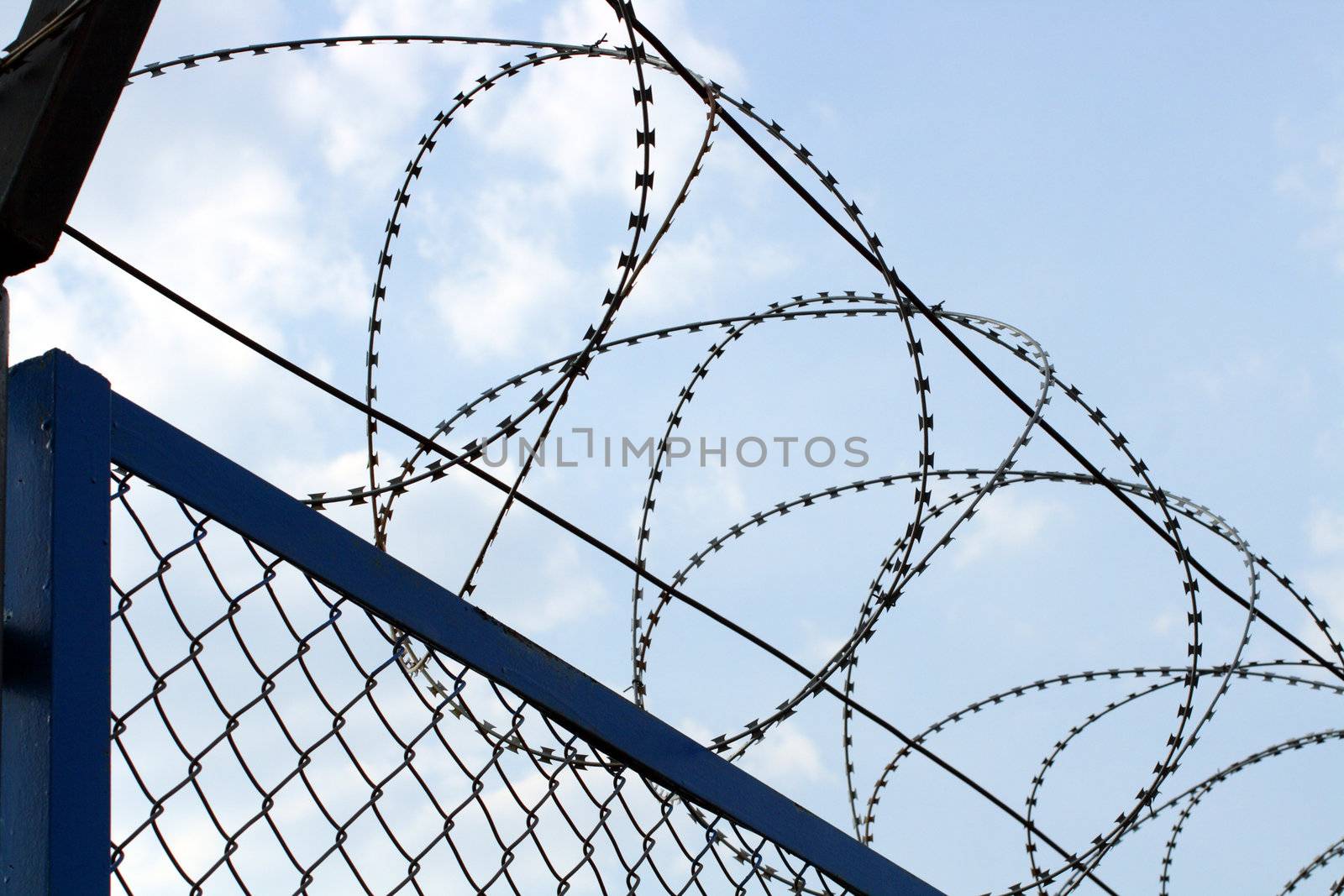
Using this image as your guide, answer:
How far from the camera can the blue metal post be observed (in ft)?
5.59

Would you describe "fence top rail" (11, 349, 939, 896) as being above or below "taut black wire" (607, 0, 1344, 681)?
below

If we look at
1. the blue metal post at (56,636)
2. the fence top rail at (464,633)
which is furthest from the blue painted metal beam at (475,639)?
the blue metal post at (56,636)

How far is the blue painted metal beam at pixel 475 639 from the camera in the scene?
212cm

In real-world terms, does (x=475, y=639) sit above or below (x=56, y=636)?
above

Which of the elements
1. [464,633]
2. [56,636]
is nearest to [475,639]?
[464,633]

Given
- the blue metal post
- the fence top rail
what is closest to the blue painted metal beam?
the fence top rail

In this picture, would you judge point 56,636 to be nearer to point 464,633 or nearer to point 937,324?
point 464,633

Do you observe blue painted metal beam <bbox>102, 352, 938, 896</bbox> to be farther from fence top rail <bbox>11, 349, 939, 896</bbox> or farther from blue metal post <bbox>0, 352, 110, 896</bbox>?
blue metal post <bbox>0, 352, 110, 896</bbox>

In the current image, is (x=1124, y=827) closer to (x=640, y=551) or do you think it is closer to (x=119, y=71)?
(x=640, y=551)

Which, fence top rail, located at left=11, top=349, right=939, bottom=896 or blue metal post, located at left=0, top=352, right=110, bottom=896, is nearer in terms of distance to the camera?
blue metal post, located at left=0, top=352, right=110, bottom=896

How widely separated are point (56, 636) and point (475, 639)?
0.92 metres

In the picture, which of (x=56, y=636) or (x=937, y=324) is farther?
(x=937, y=324)

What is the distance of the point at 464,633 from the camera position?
8.48 ft

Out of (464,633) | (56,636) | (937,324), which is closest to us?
(56,636)
